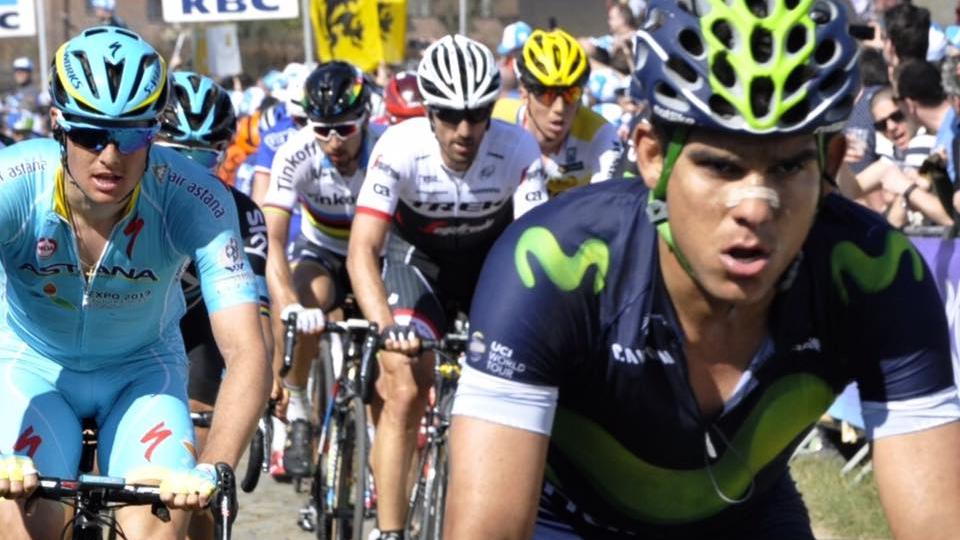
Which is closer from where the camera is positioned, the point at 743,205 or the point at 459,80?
the point at 743,205

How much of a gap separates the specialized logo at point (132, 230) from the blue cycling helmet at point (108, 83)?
368mm

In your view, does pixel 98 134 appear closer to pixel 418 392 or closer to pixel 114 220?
pixel 114 220

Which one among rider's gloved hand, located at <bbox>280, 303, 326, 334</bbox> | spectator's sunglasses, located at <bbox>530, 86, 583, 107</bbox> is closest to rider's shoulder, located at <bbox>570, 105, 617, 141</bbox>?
spectator's sunglasses, located at <bbox>530, 86, 583, 107</bbox>

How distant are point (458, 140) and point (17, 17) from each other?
1561cm

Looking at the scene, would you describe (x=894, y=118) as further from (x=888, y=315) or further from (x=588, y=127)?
(x=888, y=315)

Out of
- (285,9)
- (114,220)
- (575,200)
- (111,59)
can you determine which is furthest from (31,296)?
(285,9)

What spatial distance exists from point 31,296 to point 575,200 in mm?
2808

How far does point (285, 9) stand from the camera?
65.7ft

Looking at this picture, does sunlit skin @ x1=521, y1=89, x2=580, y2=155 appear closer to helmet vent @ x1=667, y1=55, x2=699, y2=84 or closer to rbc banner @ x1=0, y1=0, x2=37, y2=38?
helmet vent @ x1=667, y1=55, x2=699, y2=84

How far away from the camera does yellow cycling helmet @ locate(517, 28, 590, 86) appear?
984 cm

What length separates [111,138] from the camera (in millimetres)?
5219

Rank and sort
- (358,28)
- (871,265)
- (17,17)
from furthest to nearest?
(17,17) < (358,28) < (871,265)

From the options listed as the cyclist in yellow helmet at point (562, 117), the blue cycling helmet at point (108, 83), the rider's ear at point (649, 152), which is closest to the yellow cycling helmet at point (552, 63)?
the cyclist in yellow helmet at point (562, 117)

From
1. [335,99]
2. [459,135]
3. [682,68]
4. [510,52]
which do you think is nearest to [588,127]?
[335,99]
